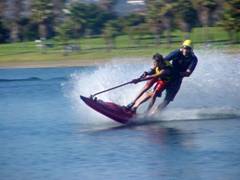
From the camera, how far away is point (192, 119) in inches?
707

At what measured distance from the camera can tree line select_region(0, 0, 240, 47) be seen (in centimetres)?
5331

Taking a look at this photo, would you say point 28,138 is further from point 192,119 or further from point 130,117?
→ point 192,119

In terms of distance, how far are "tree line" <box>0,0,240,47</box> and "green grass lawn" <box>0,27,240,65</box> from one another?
0.54m

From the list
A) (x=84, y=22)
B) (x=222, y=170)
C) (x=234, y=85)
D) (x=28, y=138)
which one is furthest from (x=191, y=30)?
(x=222, y=170)

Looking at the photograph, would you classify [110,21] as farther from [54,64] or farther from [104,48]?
[54,64]

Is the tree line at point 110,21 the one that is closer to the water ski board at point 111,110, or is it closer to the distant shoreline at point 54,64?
the distant shoreline at point 54,64

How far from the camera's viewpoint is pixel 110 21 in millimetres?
59719

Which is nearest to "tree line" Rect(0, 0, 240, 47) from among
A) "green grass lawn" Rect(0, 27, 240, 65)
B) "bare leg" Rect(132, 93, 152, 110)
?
"green grass lawn" Rect(0, 27, 240, 65)

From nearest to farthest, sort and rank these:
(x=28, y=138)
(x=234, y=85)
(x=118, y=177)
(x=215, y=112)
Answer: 1. (x=118, y=177)
2. (x=28, y=138)
3. (x=215, y=112)
4. (x=234, y=85)

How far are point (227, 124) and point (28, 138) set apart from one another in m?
3.95

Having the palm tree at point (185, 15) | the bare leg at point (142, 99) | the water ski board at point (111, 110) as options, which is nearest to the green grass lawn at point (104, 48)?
the palm tree at point (185, 15)

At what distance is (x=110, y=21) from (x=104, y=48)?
32.4 ft

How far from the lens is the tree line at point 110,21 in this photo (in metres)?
53.3

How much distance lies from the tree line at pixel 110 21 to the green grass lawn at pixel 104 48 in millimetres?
539
